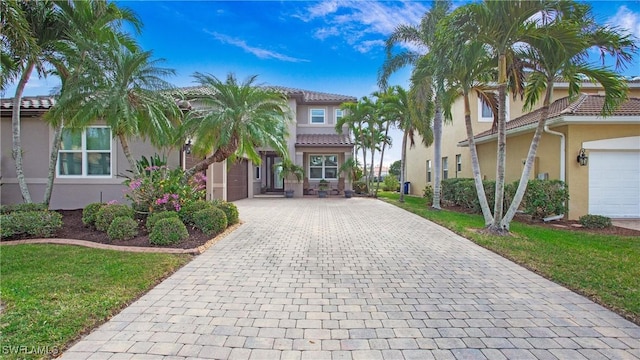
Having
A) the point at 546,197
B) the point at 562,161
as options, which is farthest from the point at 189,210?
the point at 562,161

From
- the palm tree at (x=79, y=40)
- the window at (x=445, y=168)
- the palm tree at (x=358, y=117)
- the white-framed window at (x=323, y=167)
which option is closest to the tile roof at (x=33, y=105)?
the palm tree at (x=79, y=40)

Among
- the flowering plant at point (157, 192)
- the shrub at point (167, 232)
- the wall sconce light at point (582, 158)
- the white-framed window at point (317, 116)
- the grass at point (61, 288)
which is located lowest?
the grass at point (61, 288)

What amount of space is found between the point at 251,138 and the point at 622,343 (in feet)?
26.9

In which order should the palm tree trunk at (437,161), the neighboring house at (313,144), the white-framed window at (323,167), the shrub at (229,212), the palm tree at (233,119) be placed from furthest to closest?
the white-framed window at (323,167) < the neighboring house at (313,144) < the palm tree trunk at (437,161) < the shrub at (229,212) < the palm tree at (233,119)

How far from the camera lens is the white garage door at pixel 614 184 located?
11000mm

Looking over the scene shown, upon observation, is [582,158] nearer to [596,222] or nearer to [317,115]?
[596,222]

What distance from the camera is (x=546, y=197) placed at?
34.6ft

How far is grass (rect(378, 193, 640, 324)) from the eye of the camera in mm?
4391

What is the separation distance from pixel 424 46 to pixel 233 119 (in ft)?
35.0

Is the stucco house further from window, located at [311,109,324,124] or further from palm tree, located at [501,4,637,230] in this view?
window, located at [311,109,324,124]

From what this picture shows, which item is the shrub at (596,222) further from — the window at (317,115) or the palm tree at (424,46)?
the window at (317,115)

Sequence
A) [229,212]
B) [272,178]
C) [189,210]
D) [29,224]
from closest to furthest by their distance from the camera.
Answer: [29,224] < [189,210] < [229,212] < [272,178]

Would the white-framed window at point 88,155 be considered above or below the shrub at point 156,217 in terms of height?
above

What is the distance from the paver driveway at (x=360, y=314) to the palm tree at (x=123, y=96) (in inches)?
165
